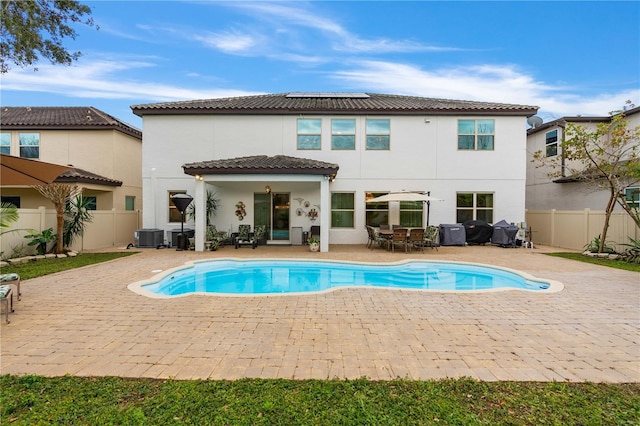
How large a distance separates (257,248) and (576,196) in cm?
1787

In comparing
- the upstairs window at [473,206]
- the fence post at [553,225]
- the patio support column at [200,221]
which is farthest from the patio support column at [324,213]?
the fence post at [553,225]

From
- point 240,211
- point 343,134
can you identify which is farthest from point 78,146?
point 343,134

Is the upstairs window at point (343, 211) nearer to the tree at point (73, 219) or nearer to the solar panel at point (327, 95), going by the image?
the solar panel at point (327, 95)

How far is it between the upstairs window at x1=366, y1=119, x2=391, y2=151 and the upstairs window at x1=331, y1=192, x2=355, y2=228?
282 centimetres

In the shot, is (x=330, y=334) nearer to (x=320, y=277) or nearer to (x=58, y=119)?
(x=320, y=277)

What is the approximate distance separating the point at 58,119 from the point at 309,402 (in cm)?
2296

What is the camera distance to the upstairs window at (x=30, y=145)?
1731 centimetres

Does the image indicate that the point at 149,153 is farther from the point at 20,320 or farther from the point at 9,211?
the point at 20,320

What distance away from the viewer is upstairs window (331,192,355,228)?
15477 millimetres

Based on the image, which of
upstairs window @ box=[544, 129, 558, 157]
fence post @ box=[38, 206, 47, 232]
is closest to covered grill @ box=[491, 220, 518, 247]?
upstairs window @ box=[544, 129, 558, 157]

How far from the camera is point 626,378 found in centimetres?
336

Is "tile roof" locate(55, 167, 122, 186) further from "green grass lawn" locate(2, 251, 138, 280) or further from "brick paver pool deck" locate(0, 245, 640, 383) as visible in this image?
"brick paver pool deck" locate(0, 245, 640, 383)

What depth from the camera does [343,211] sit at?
15.5 meters

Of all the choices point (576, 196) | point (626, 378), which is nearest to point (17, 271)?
point (626, 378)
